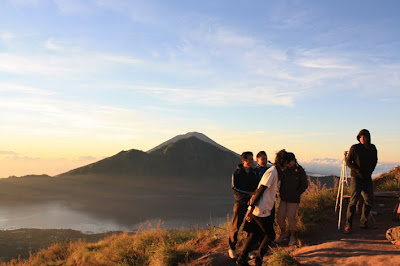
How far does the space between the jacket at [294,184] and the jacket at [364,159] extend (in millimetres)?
1104

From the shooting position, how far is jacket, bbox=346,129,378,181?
21.5 feet

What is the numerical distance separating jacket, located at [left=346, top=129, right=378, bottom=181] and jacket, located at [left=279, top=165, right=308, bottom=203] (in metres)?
1.10

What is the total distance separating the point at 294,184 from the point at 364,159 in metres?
1.55

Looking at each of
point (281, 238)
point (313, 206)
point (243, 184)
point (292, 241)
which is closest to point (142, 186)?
point (313, 206)

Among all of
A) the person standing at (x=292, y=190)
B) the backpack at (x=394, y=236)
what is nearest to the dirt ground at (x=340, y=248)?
the backpack at (x=394, y=236)

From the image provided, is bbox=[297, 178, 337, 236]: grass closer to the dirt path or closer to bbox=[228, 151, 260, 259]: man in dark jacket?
the dirt path

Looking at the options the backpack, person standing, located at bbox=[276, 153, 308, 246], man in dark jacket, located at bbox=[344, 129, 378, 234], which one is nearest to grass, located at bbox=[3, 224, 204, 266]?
person standing, located at bbox=[276, 153, 308, 246]

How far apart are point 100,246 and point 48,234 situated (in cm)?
3422

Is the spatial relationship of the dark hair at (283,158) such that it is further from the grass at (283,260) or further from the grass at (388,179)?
the grass at (388,179)

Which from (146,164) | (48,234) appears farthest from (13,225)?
(146,164)

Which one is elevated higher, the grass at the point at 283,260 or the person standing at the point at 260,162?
the person standing at the point at 260,162

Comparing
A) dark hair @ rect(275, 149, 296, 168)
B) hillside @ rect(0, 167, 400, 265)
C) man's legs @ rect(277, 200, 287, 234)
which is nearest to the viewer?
hillside @ rect(0, 167, 400, 265)

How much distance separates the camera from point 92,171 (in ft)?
389

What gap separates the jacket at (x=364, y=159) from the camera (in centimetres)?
655
